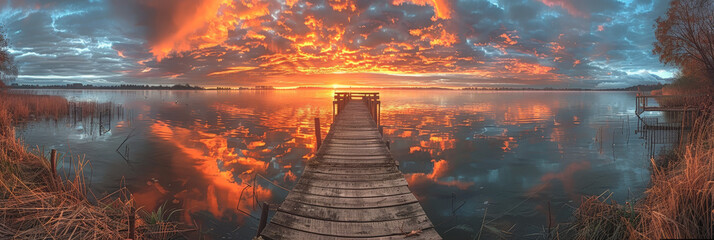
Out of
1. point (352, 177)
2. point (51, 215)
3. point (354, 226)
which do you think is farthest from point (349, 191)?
point (51, 215)

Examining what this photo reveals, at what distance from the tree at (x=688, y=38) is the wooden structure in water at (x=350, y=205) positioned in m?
32.5

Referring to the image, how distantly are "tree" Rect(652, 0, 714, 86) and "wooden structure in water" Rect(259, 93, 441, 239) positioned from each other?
32.5 m

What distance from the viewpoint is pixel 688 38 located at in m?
27.9

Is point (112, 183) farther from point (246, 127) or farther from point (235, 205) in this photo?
point (246, 127)

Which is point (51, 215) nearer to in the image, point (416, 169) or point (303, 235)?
point (303, 235)

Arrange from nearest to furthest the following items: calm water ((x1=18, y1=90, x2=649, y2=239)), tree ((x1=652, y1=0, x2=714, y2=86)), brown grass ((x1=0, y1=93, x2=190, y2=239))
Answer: brown grass ((x1=0, y1=93, x2=190, y2=239))
calm water ((x1=18, y1=90, x2=649, y2=239))
tree ((x1=652, y1=0, x2=714, y2=86))

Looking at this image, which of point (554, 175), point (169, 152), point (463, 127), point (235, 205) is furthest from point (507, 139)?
point (169, 152)

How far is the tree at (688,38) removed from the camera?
86.8 feet

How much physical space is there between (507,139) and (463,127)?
6.40 m

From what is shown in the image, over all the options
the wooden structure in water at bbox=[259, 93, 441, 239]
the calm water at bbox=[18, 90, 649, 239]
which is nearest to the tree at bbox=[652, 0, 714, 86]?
the calm water at bbox=[18, 90, 649, 239]

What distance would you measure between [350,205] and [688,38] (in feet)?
119

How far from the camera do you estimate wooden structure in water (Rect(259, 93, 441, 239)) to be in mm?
5539

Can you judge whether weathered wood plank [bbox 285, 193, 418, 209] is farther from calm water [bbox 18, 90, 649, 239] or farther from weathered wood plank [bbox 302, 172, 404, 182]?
calm water [bbox 18, 90, 649, 239]

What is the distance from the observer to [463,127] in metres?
29.8
